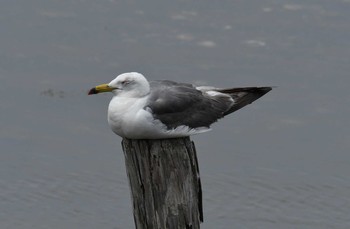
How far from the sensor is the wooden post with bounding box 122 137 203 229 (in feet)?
24.2

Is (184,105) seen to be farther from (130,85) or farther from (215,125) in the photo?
(215,125)

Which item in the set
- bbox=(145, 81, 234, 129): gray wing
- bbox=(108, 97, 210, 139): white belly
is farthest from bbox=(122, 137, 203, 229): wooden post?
bbox=(145, 81, 234, 129): gray wing

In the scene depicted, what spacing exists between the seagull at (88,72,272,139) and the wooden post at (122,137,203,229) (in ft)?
0.32

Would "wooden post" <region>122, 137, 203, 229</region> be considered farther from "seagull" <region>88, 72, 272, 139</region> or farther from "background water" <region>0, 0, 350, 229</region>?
"background water" <region>0, 0, 350, 229</region>

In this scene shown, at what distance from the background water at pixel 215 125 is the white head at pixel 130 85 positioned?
139 inches

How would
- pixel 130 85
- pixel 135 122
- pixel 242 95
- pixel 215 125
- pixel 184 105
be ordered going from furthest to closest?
pixel 215 125 < pixel 242 95 < pixel 184 105 < pixel 130 85 < pixel 135 122

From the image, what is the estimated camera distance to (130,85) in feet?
25.4

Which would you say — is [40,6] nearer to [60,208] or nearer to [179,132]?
[60,208]

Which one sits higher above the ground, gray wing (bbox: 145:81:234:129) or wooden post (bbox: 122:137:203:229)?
gray wing (bbox: 145:81:234:129)

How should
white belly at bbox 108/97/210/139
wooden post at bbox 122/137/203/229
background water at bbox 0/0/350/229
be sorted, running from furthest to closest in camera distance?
background water at bbox 0/0/350/229, white belly at bbox 108/97/210/139, wooden post at bbox 122/137/203/229

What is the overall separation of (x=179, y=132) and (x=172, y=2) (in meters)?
8.09

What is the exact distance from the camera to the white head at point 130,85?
7715 mm

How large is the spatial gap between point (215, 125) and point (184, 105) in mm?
4008

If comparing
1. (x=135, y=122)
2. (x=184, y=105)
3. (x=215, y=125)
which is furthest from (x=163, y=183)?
(x=215, y=125)
